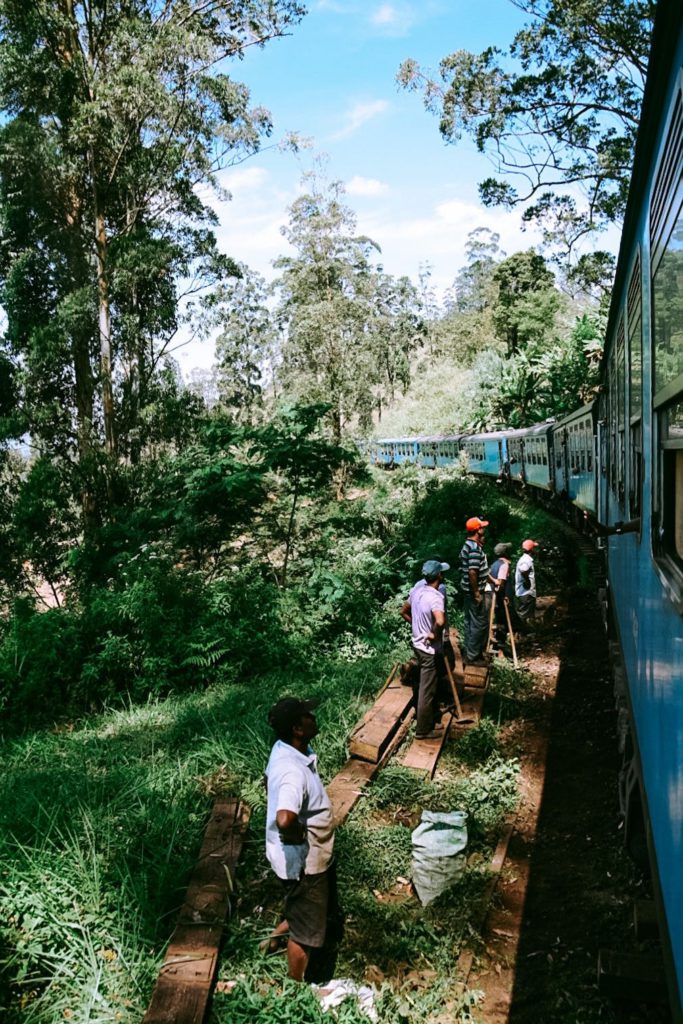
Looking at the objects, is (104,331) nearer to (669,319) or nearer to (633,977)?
(669,319)

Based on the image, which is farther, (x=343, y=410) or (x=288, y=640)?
(x=343, y=410)

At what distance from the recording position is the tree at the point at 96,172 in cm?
1878

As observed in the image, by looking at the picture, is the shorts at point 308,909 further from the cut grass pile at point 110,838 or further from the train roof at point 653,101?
the train roof at point 653,101

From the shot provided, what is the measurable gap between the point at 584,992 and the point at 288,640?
6.78m

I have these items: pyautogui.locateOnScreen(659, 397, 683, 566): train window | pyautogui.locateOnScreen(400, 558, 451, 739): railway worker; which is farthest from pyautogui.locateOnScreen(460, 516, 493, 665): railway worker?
pyautogui.locateOnScreen(659, 397, 683, 566): train window

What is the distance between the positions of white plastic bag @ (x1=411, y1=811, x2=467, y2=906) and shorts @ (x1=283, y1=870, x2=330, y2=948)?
103 cm

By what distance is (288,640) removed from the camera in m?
10.3

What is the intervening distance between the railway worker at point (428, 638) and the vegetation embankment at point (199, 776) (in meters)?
0.47

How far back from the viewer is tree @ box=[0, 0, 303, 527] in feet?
61.6

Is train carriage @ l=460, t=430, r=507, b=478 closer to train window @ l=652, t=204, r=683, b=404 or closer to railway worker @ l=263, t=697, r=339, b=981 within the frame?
railway worker @ l=263, t=697, r=339, b=981

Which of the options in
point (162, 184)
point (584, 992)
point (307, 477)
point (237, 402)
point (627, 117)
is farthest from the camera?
point (237, 402)

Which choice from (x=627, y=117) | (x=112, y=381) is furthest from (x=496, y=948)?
(x=627, y=117)

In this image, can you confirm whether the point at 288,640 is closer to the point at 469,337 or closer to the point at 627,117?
the point at 627,117

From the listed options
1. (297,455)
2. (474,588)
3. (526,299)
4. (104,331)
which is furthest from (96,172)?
(526,299)
